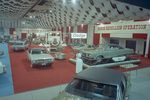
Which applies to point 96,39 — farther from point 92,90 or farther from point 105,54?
point 92,90

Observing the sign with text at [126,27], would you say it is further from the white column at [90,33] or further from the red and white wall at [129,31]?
the white column at [90,33]

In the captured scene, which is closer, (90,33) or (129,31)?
(129,31)

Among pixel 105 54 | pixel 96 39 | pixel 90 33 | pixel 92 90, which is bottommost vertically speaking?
pixel 92 90

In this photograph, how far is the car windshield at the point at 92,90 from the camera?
9.87ft

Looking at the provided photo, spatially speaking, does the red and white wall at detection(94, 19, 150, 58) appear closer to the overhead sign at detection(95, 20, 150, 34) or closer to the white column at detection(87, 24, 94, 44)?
the overhead sign at detection(95, 20, 150, 34)

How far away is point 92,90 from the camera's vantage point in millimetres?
3205

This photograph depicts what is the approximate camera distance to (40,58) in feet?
27.4

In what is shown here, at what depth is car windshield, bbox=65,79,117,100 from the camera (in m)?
3.01

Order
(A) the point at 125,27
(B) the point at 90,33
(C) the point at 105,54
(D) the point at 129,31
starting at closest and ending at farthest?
(C) the point at 105,54 < (D) the point at 129,31 < (A) the point at 125,27 < (B) the point at 90,33

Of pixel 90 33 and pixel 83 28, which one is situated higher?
pixel 83 28

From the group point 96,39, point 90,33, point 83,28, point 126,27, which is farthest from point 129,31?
point 83,28

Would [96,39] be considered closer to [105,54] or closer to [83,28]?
[83,28]

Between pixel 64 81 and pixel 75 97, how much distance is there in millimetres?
3517

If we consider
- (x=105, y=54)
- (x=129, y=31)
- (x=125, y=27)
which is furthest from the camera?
(x=125, y=27)
